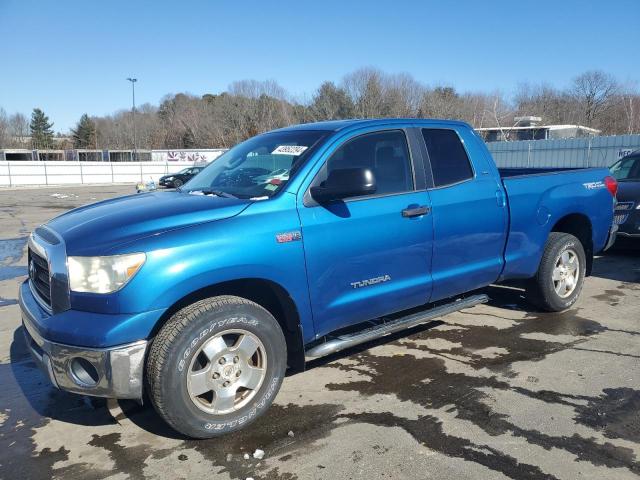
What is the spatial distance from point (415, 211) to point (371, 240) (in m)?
0.51

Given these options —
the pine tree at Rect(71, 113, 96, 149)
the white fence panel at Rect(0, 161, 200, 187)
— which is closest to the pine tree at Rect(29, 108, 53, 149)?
the pine tree at Rect(71, 113, 96, 149)

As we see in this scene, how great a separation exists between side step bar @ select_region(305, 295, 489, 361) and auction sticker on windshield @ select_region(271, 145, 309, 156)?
1399 mm

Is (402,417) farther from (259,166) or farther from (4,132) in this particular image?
(4,132)

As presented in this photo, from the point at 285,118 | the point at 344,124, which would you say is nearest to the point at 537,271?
the point at 344,124

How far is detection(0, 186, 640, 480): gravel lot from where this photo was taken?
299cm

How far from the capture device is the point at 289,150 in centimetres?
406

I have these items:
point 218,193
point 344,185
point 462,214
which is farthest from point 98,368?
point 462,214

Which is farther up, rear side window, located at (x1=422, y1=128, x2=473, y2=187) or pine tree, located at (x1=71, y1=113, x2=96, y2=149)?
pine tree, located at (x1=71, y1=113, x2=96, y2=149)

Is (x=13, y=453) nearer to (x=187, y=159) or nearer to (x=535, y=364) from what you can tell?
(x=535, y=364)

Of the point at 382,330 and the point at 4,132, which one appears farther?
the point at 4,132

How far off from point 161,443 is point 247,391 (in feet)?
1.98

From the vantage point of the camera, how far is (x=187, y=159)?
53062mm

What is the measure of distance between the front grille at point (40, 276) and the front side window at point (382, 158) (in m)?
2.06

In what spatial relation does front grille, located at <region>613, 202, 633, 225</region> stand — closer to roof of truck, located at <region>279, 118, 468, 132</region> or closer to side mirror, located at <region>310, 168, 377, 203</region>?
roof of truck, located at <region>279, 118, 468, 132</region>
